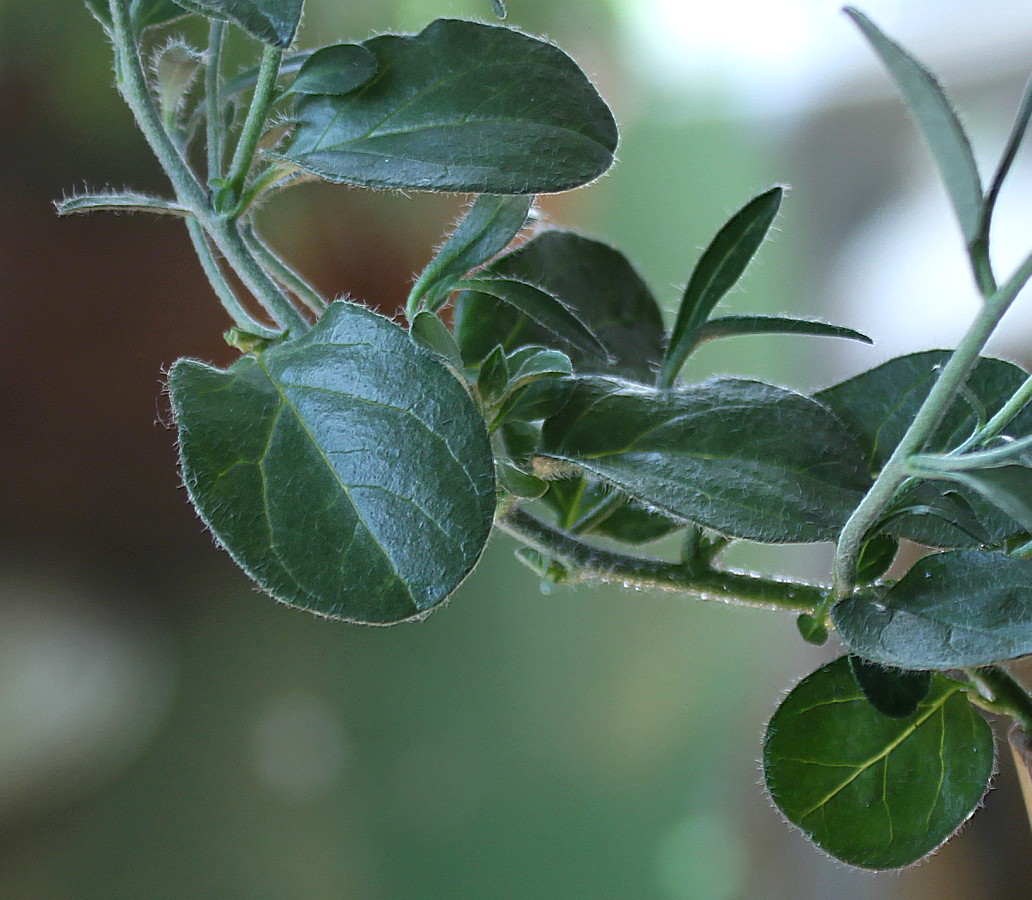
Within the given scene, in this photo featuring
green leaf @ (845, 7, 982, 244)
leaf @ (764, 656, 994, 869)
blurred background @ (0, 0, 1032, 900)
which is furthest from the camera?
blurred background @ (0, 0, 1032, 900)

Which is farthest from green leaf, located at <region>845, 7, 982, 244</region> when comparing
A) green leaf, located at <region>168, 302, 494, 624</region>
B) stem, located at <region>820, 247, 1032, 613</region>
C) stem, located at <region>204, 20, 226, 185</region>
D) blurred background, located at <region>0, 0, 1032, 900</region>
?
blurred background, located at <region>0, 0, 1032, 900</region>

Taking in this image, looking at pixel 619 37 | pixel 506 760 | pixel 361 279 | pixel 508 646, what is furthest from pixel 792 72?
pixel 506 760

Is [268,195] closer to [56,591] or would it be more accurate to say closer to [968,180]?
[968,180]

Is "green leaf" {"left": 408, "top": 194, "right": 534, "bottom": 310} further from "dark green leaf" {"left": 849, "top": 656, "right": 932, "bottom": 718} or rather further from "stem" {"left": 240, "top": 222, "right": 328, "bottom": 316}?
"dark green leaf" {"left": 849, "top": 656, "right": 932, "bottom": 718}

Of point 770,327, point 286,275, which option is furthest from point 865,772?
point 286,275

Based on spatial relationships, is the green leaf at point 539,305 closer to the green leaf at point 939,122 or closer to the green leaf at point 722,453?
the green leaf at point 722,453

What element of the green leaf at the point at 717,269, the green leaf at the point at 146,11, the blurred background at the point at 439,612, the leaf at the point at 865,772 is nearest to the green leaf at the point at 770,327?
the green leaf at the point at 717,269
